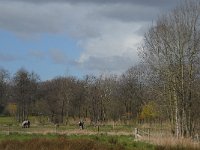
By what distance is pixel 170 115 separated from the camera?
40031mm

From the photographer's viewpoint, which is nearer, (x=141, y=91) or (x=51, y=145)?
(x=51, y=145)

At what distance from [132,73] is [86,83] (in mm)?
10245

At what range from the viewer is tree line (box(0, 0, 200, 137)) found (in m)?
35.0

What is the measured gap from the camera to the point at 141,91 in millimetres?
79062

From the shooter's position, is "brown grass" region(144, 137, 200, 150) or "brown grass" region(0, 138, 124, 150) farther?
"brown grass" region(144, 137, 200, 150)

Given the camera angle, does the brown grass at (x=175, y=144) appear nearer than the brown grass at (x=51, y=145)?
No

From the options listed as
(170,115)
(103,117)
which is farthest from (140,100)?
(170,115)

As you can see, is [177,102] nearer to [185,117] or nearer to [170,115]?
[185,117]

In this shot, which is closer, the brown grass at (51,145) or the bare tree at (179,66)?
the brown grass at (51,145)

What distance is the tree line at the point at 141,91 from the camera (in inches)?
1377

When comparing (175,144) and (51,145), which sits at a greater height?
(51,145)

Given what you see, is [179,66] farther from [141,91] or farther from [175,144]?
[141,91]

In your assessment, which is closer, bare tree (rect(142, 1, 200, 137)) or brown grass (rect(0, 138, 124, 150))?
brown grass (rect(0, 138, 124, 150))

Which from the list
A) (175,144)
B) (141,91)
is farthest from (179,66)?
(141,91)
